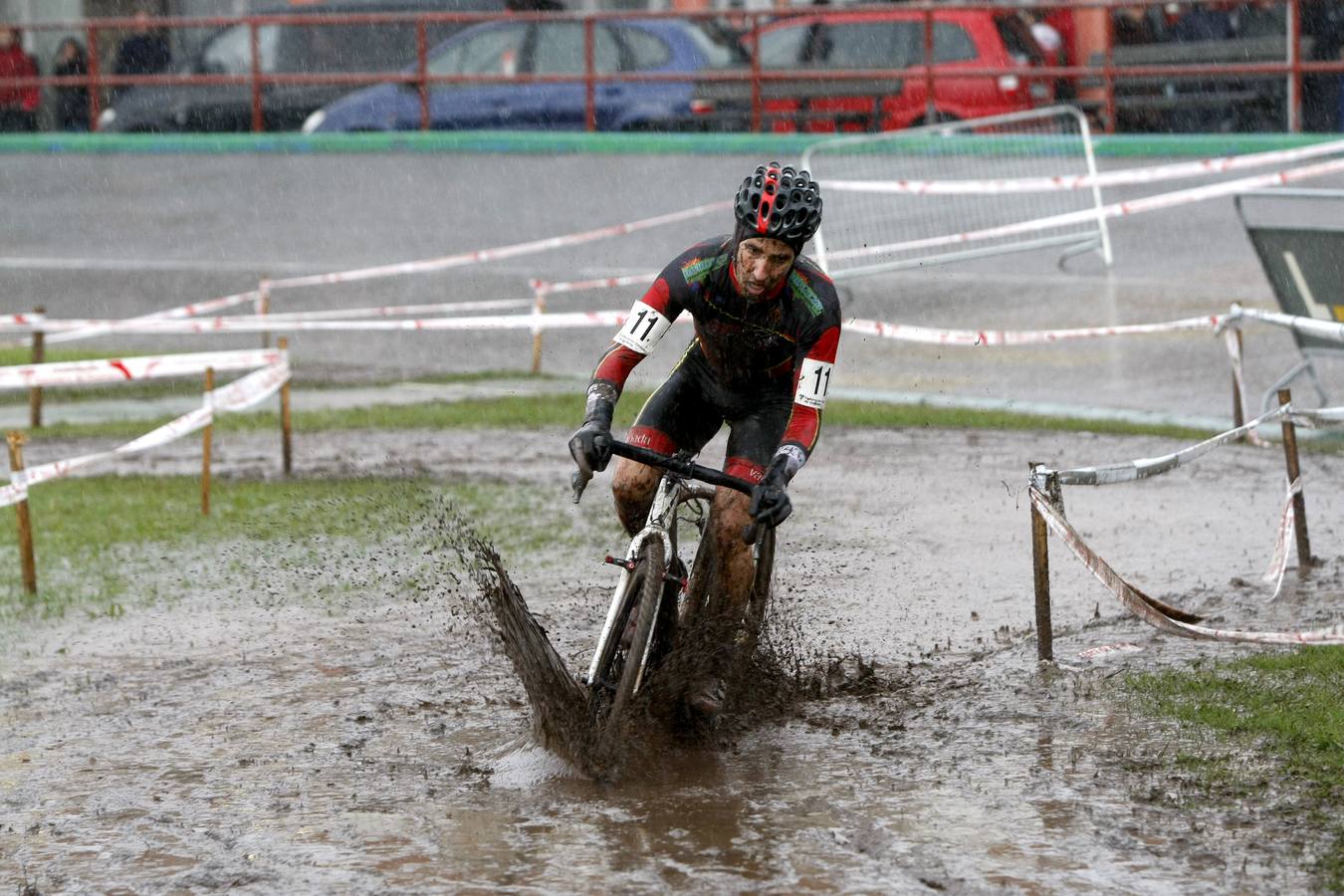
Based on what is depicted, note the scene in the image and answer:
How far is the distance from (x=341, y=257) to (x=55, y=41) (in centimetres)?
994

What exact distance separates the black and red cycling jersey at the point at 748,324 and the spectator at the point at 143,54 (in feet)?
62.3

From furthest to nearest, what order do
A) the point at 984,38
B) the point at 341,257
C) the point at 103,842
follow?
the point at 341,257 → the point at 984,38 → the point at 103,842

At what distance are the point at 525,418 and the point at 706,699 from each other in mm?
7656

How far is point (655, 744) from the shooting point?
590 centimetres

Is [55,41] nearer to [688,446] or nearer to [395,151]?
[395,151]

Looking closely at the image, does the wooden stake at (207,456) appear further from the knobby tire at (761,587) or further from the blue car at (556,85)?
the blue car at (556,85)

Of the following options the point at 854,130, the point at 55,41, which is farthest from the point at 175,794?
the point at 55,41

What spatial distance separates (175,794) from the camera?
5594 millimetres

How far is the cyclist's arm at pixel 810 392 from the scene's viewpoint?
5867mm

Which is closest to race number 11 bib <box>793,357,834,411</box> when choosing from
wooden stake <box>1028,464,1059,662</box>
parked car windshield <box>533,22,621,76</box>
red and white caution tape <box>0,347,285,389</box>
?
wooden stake <box>1028,464,1059,662</box>

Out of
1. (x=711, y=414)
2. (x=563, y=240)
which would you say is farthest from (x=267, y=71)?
(x=711, y=414)

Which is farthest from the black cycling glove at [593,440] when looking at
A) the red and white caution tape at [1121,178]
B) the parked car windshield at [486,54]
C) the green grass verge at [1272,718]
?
the parked car windshield at [486,54]

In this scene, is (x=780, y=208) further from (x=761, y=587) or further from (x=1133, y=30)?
(x=1133, y=30)

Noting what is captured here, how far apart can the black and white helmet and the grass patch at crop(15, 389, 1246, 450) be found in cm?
665
